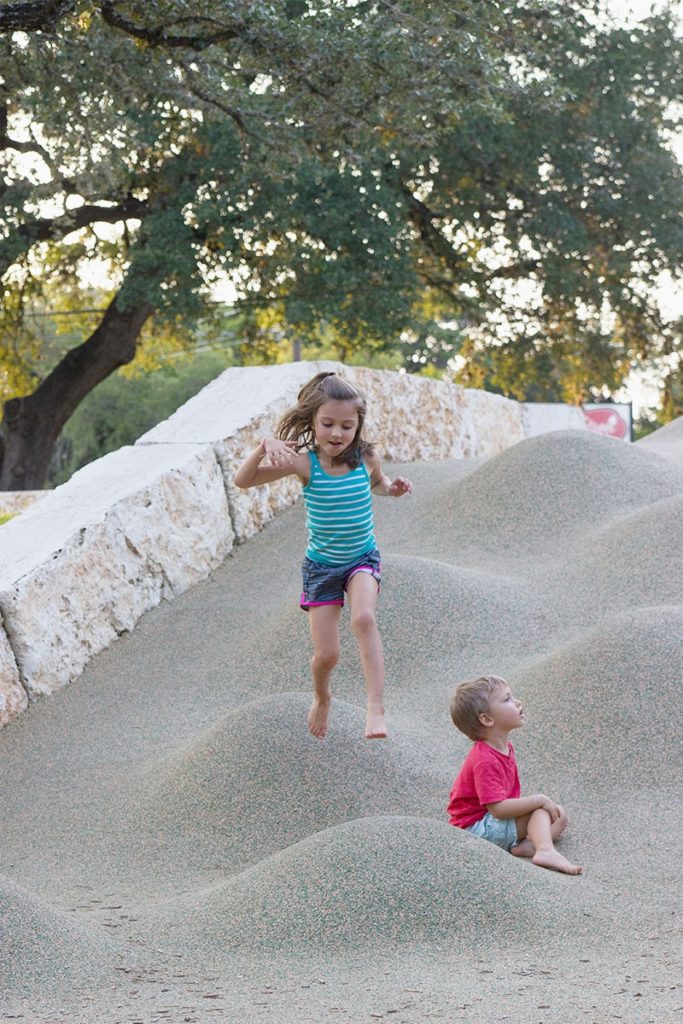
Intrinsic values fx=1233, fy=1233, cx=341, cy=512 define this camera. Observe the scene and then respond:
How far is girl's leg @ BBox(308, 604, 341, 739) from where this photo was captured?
15.9 feet

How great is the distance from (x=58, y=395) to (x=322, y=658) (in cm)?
1274

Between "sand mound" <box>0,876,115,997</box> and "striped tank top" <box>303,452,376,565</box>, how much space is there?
1766mm

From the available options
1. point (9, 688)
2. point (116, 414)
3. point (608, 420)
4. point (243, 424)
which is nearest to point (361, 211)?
point (243, 424)

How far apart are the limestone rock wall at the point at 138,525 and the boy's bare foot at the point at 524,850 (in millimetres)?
2802

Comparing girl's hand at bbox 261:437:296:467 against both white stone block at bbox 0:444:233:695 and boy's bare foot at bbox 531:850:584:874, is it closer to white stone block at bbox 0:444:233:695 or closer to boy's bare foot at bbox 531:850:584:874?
boy's bare foot at bbox 531:850:584:874

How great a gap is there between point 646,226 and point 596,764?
11876mm

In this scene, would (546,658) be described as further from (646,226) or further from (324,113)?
(646,226)

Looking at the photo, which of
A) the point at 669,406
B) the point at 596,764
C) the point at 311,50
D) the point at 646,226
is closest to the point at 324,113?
the point at 311,50

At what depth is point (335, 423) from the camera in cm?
475

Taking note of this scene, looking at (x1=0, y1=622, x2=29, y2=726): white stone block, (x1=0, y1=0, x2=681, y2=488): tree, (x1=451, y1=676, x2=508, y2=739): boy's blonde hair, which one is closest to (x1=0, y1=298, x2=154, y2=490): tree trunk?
(x1=0, y1=0, x2=681, y2=488): tree

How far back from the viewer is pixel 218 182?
14.3m

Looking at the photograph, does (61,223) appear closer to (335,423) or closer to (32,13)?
(32,13)

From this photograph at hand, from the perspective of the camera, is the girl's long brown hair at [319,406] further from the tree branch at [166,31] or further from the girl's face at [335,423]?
the tree branch at [166,31]

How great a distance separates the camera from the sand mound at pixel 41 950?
11.2 ft
